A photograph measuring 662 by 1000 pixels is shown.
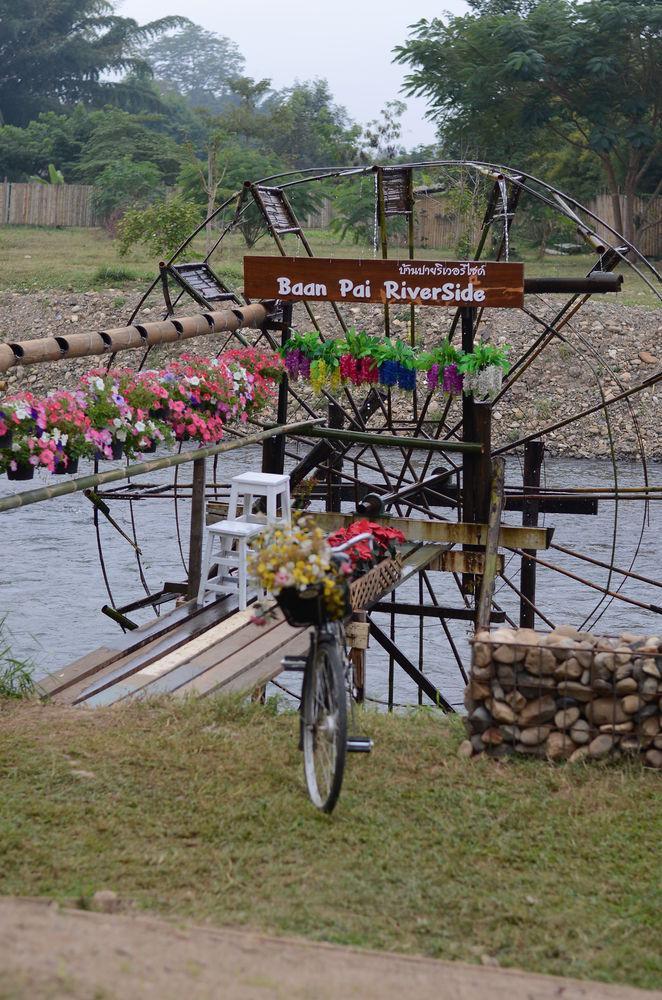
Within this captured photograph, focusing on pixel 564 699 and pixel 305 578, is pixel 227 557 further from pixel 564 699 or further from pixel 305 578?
pixel 305 578

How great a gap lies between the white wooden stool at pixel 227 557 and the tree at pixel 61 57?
2129 inches

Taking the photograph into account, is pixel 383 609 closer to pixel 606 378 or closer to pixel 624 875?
pixel 624 875

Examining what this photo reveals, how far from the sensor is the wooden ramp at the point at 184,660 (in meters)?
8.06

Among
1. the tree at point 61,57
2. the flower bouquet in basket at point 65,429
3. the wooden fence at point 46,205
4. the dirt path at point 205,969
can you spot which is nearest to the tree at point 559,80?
the wooden fence at point 46,205

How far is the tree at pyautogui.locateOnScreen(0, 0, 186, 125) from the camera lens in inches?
2373

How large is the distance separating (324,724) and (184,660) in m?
2.30

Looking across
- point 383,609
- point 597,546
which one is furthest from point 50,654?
point 597,546

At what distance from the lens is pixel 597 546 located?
21828 mm

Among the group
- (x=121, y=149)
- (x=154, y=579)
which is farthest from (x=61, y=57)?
(x=154, y=579)

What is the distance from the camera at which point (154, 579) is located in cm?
1973

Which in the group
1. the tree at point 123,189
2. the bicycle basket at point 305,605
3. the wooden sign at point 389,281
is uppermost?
the tree at point 123,189

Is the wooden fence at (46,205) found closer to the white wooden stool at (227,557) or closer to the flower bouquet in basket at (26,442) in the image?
the white wooden stool at (227,557)

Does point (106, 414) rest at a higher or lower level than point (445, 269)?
lower

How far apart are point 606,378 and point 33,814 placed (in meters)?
27.2
